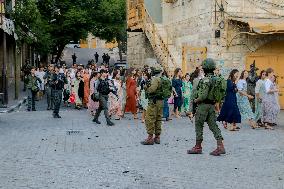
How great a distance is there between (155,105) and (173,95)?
6078mm

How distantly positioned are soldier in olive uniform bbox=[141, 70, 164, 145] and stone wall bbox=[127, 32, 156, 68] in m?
16.4

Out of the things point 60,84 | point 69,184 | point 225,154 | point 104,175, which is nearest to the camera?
point 69,184

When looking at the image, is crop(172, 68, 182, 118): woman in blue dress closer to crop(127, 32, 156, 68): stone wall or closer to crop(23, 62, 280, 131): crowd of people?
crop(23, 62, 280, 131): crowd of people

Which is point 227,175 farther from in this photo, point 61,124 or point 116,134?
point 61,124

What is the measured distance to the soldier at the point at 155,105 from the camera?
11.0 meters

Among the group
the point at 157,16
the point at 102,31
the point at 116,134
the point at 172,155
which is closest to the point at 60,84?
the point at 116,134

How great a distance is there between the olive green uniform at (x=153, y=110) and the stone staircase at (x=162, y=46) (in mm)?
12748

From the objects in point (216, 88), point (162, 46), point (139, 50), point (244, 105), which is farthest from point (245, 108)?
point (139, 50)

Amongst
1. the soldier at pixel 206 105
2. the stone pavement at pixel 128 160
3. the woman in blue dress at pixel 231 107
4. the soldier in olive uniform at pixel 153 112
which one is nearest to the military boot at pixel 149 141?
the soldier in olive uniform at pixel 153 112

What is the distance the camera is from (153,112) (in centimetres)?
1098

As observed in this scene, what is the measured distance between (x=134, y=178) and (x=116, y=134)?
16.7 feet

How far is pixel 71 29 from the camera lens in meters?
41.0

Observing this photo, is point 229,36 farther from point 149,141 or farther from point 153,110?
point 149,141

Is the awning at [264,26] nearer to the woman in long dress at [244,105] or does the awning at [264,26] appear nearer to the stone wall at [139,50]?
the woman in long dress at [244,105]
